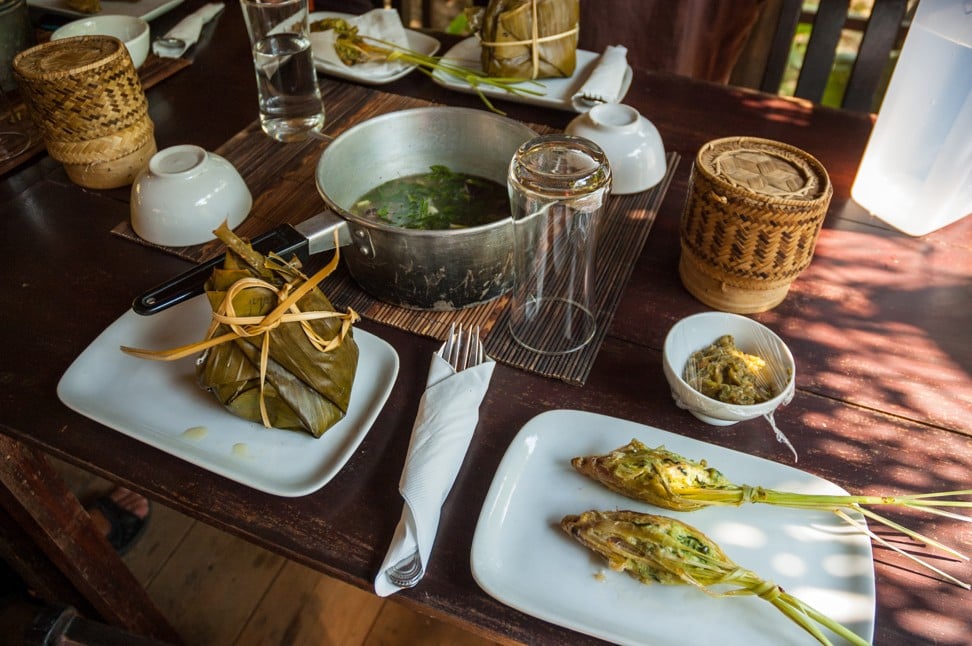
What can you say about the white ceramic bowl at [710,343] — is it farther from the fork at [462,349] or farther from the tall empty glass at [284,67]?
the tall empty glass at [284,67]

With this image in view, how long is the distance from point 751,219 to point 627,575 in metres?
0.46

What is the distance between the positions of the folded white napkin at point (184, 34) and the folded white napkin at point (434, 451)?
118 centimetres

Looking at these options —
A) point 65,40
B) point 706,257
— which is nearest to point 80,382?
point 65,40

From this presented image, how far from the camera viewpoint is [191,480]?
81 cm

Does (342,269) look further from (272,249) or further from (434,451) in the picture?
(434,451)

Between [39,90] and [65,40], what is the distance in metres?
0.14

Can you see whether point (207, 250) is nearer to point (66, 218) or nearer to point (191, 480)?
point (66, 218)

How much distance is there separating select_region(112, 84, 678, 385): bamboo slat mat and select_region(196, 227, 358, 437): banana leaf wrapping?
0.18 meters

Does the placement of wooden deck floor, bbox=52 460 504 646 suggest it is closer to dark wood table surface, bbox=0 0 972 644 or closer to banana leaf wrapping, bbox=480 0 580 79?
dark wood table surface, bbox=0 0 972 644

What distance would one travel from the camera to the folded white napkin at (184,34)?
1.62 meters

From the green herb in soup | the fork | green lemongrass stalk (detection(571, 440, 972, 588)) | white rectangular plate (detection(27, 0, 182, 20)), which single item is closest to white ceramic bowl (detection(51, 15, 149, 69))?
white rectangular plate (detection(27, 0, 182, 20))

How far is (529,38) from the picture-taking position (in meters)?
1.38

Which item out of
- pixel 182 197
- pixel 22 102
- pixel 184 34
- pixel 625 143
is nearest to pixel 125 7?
pixel 184 34

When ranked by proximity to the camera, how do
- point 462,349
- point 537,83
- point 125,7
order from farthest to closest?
point 125,7 < point 537,83 < point 462,349
